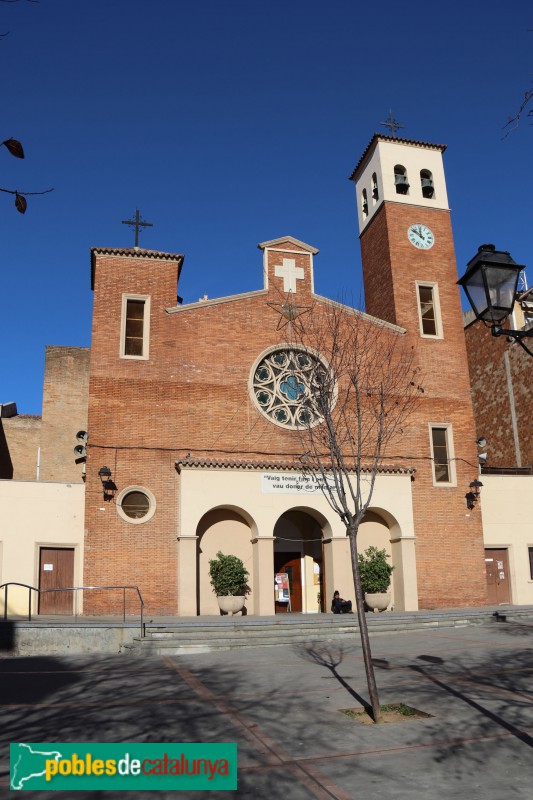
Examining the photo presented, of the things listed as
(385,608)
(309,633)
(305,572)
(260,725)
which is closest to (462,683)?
(260,725)

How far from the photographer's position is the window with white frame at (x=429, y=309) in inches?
974

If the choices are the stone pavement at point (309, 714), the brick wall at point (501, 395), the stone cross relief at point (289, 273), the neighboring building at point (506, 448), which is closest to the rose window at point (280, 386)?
the stone cross relief at point (289, 273)

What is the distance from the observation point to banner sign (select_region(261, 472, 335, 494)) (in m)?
20.9

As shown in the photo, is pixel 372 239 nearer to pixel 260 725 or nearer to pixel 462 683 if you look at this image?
pixel 462 683

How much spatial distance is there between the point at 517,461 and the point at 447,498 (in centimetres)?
766

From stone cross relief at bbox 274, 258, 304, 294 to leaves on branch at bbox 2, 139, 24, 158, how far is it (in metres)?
19.9

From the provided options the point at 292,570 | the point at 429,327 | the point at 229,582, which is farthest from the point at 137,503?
the point at 429,327

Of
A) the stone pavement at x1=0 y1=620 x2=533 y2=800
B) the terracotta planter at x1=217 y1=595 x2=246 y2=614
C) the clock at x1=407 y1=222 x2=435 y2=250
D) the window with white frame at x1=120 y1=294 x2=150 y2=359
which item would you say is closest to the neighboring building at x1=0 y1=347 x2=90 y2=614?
the terracotta planter at x1=217 y1=595 x2=246 y2=614

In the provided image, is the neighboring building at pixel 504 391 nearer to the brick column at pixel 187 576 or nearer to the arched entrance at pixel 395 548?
the arched entrance at pixel 395 548

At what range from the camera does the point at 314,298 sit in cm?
2367

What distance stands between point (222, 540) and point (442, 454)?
7844mm

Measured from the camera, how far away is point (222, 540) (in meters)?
21.0

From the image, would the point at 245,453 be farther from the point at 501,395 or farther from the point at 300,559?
the point at 501,395

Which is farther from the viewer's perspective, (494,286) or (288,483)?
(288,483)
